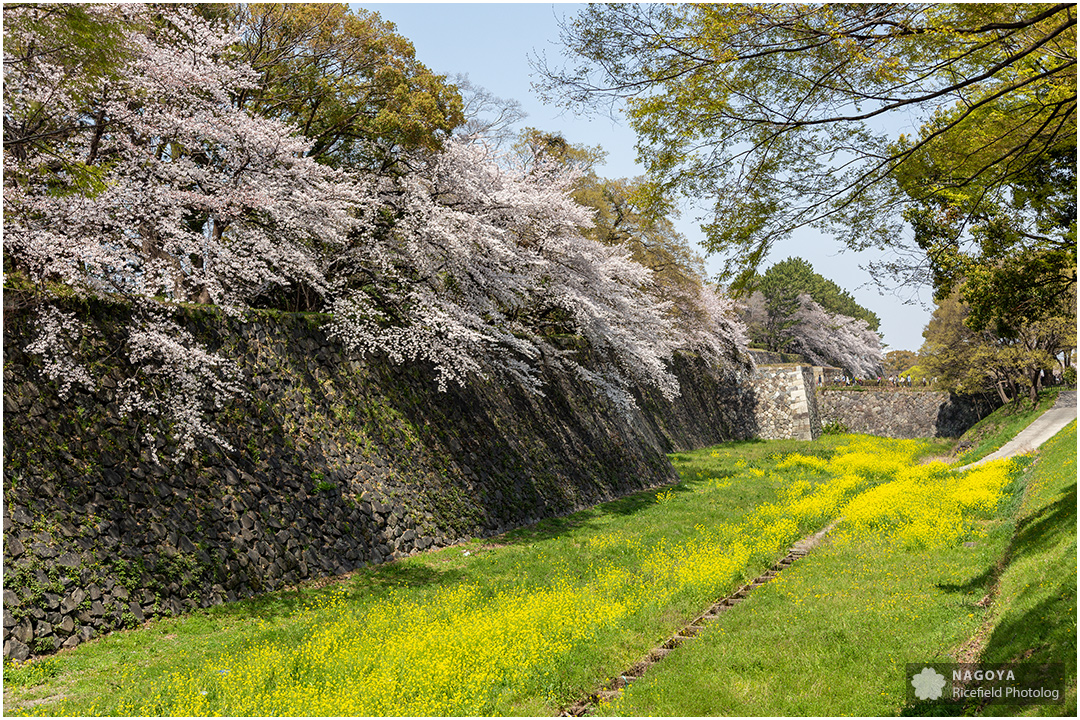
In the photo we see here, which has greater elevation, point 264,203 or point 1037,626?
point 264,203

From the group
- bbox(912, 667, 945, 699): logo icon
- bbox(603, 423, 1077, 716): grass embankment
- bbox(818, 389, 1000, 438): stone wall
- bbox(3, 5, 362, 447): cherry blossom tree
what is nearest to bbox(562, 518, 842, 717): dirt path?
bbox(603, 423, 1077, 716): grass embankment

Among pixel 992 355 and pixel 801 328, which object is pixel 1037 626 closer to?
pixel 992 355

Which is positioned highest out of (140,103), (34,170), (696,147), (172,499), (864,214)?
(140,103)

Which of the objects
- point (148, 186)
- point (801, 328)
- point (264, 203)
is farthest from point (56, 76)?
point (801, 328)

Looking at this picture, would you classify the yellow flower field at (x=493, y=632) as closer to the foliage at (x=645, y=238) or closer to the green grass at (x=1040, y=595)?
the green grass at (x=1040, y=595)

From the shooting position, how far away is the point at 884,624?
871 centimetres

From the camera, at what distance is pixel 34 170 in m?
10.4

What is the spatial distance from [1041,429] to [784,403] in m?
16.2

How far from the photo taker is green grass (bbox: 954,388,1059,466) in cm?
3111

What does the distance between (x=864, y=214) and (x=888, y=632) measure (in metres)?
5.24

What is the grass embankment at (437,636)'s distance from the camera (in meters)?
6.81

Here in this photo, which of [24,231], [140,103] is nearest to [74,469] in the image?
[24,231]

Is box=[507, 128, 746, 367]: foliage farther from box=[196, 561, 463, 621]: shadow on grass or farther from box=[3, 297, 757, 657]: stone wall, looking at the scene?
box=[196, 561, 463, 621]: shadow on grass

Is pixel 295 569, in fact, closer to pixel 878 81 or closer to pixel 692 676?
pixel 692 676
